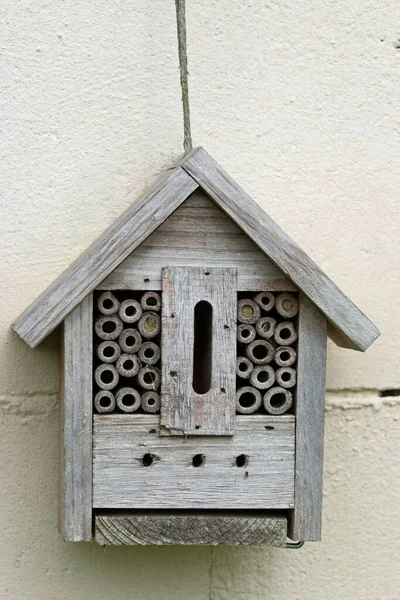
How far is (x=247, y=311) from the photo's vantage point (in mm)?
1164

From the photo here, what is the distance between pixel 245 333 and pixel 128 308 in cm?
16

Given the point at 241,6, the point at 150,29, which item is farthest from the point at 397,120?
the point at 150,29

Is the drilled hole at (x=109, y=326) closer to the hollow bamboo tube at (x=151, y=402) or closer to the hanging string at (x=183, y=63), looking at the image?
the hollow bamboo tube at (x=151, y=402)

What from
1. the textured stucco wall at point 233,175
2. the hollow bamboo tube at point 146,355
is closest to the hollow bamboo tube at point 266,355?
the hollow bamboo tube at point 146,355

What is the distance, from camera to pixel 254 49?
4.44 feet

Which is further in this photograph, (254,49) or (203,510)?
(254,49)

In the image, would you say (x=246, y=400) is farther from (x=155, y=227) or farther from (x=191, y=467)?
(x=155, y=227)

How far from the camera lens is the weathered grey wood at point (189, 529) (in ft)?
3.74

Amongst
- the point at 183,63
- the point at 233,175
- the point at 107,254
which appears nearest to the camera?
the point at 107,254

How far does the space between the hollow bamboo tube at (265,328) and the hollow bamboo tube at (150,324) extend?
131mm

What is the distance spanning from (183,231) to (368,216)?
0.37 meters

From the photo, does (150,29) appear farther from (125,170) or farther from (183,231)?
(183,231)

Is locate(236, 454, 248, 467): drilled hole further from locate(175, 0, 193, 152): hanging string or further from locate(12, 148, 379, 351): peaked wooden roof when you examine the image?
locate(175, 0, 193, 152): hanging string

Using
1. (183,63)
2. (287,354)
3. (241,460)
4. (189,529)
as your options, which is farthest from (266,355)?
(183,63)
